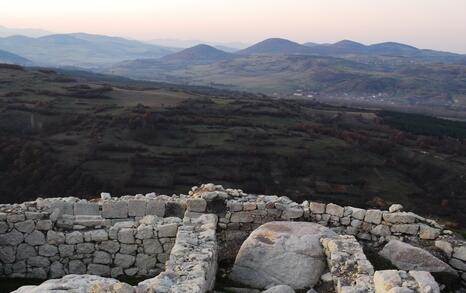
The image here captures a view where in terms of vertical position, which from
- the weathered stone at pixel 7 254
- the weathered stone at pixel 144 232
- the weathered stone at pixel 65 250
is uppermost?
the weathered stone at pixel 144 232

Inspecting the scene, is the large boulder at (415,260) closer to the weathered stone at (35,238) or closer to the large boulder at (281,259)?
the large boulder at (281,259)

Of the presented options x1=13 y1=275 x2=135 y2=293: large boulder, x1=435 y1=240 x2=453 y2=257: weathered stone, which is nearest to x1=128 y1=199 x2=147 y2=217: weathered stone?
x1=13 y1=275 x2=135 y2=293: large boulder

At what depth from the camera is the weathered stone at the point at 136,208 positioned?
50.2 ft

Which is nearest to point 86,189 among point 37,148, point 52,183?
point 52,183

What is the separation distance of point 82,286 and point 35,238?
4862mm

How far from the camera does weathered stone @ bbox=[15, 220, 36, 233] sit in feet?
45.8

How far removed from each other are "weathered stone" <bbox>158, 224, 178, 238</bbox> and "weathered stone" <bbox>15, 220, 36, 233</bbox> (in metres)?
3.74

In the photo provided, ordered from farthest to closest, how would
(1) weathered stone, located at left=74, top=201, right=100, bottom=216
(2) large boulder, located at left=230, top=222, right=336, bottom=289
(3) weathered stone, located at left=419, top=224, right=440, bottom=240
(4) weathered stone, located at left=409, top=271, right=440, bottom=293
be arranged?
(1) weathered stone, located at left=74, top=201, right=100, bottom=216 < (3) weathered stone, located at left=419, top=224, right=440, bottom=240 < (2) large boulder, located at left=230, top=222, right=336, bottom=289 < (4) weathered stone, located at left=409, top=271, right=440, bottom=293

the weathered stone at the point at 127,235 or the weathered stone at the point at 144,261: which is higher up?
the weathered stone at the point at 127,235

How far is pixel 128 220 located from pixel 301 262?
5786mm

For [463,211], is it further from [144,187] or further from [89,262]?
[89,262]

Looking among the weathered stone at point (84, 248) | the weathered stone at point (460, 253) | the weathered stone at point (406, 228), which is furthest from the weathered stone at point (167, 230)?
the weathered stone at point (460, 253)

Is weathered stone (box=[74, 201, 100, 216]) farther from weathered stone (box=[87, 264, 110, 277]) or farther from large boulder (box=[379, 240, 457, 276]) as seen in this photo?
large boulder (box=[379, 240, 457, 276])

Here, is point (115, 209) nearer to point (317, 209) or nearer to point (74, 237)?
point (74, 237)
